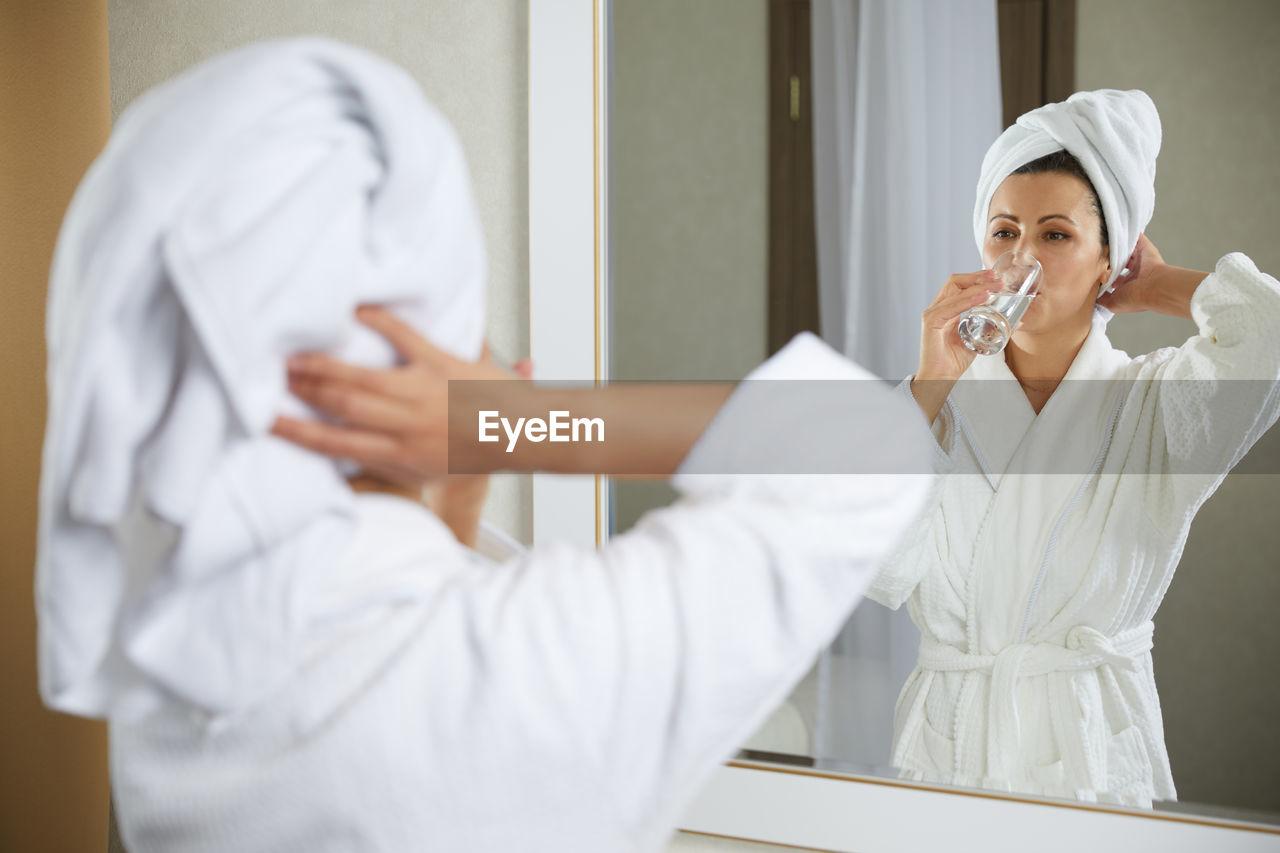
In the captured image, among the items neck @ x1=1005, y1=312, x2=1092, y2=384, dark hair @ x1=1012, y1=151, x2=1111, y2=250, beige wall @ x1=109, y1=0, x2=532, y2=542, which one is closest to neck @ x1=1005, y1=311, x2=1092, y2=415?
neck @ x1=1005, y1=312, x2=1092, y2=384

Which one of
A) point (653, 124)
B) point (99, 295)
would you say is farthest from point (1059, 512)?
point (99, 295)

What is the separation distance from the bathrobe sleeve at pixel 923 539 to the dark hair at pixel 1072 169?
0.25m

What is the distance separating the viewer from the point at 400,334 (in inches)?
17.8

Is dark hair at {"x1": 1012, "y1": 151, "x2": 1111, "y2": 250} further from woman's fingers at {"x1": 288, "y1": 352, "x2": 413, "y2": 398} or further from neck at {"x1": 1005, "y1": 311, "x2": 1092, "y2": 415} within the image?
woman's fingers at {"x1": 288, "y1": 352, "x2": 413, "y2": 398}

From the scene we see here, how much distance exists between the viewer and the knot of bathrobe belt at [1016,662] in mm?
1024

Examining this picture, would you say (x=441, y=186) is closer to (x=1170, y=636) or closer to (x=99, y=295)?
(x=99, y=295)

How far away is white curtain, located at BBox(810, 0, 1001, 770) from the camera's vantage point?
3.55ft

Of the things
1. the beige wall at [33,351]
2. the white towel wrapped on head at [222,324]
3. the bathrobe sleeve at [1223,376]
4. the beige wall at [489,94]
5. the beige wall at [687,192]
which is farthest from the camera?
the beige wall at [33,351]

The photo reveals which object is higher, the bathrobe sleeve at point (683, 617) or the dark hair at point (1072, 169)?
the dark hair at point (1072, 169)

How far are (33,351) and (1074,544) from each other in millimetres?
1613

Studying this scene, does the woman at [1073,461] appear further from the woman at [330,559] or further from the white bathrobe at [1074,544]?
the woman at [330,559]

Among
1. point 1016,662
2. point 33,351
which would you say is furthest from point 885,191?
point 33,351

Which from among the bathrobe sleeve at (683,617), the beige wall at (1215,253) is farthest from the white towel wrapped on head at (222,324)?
the beige wall at (1215,253)

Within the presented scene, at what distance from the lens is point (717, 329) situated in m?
1.21
